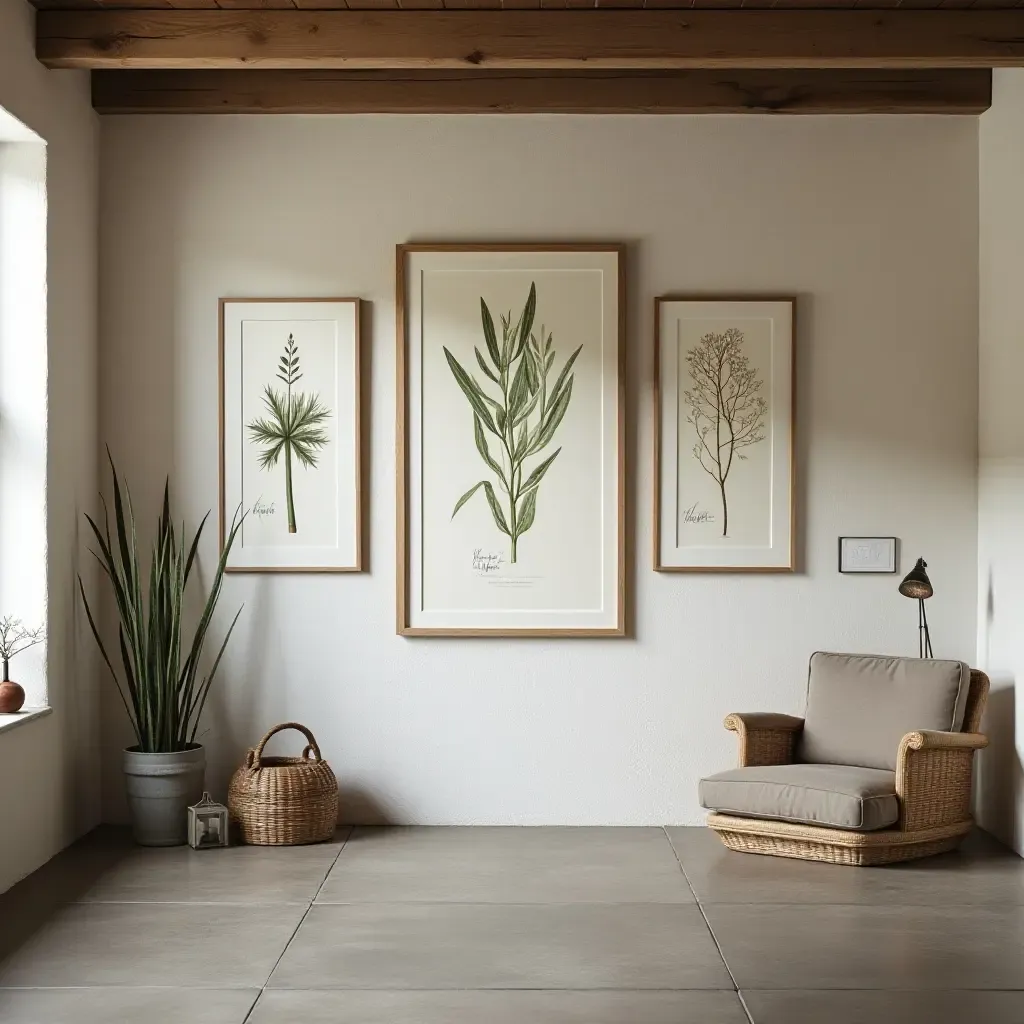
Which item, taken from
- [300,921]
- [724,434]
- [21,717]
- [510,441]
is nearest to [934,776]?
[724,434]

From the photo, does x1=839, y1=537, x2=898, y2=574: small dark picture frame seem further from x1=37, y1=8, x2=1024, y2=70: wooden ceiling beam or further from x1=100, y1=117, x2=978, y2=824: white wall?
x1=37, y1=8, x2=1024, y2=70: wooden ceiling beam

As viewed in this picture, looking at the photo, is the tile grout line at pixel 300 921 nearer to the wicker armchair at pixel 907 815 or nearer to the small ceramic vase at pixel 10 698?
the small ceramic vase at pixel 10 698

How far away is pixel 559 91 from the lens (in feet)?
18.3

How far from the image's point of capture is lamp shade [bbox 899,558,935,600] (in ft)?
17.7

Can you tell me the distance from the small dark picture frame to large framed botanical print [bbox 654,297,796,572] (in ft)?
0.78

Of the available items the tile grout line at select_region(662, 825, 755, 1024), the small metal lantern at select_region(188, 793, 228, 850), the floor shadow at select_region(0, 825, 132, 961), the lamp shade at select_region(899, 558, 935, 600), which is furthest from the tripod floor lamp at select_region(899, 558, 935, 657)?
the floor shadow at select_region(0, 825, 132, 961)

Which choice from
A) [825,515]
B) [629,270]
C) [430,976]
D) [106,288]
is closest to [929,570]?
[825,515]

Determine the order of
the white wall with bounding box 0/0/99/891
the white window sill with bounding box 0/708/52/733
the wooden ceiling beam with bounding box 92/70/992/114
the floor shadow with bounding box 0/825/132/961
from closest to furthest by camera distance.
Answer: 1. the floor shadow with bounding box 0/825/132/961
2. the white window sill with bounding box 0/708/52/733
3. the white wall with bounding box 0/0/99/891
4. the wooden ceiling beam with bounding box 92/70/992/114

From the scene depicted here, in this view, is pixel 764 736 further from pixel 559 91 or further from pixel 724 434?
pixel 559 91

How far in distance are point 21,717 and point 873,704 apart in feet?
10.7

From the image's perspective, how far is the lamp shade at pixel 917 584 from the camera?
5398 millimetres

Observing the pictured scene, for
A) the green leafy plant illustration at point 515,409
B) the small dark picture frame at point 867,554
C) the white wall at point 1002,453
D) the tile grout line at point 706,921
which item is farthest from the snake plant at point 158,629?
the white wall at point 1002,453

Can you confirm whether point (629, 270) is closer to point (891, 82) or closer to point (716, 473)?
point (716, 473)

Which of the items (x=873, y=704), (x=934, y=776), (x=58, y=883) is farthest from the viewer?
(x=873, y=704)
